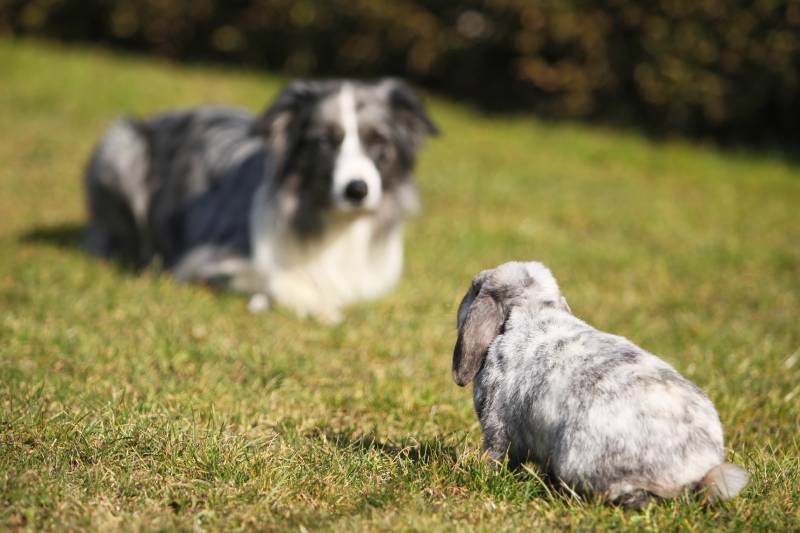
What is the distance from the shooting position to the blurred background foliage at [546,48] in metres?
11.1

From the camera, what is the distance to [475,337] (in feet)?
10.1

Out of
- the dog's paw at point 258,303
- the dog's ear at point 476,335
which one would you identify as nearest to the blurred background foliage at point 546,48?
the dog's paw at point 258,303

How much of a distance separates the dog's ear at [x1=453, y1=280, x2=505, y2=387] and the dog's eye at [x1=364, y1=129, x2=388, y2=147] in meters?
2.58

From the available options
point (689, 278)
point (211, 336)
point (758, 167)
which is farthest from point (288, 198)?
point (758, 167)

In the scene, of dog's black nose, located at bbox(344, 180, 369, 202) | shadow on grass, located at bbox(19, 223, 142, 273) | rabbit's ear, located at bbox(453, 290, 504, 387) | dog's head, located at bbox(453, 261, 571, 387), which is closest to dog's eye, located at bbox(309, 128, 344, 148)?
dog's black nose, located at bbox(344, 180, 369, 202)

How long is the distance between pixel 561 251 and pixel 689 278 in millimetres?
1055

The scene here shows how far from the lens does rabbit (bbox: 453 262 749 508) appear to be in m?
2.60

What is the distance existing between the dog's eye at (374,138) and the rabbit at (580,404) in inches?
100

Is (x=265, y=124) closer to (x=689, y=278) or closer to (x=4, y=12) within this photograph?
(x=689, y=278)

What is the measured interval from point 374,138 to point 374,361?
59.4 inches

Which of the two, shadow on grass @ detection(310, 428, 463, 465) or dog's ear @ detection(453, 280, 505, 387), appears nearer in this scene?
dog's ear @ detection(453, 280, 505, 387)

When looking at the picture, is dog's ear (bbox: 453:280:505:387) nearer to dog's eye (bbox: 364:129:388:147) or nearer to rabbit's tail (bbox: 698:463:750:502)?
rabbit's tail (bbox: 698:463:750:502)

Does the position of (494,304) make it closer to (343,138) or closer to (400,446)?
(400,446)

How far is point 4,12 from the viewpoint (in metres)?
15.8
